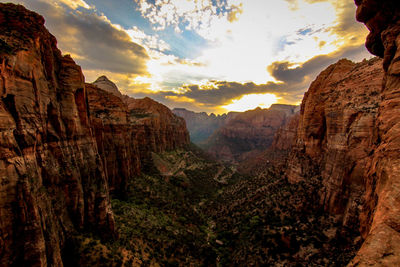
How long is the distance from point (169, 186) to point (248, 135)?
14998 cm

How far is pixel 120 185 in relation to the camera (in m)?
34.5

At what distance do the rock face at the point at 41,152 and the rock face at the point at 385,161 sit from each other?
692 inches

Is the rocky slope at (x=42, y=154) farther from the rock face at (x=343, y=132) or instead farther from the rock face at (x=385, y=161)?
the rock face at (x=343, y=132)

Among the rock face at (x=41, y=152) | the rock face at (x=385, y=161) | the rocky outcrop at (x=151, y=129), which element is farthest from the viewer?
the rocky outcrop at (x=151, y=129)

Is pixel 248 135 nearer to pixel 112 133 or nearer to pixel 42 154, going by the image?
pixel 112 133

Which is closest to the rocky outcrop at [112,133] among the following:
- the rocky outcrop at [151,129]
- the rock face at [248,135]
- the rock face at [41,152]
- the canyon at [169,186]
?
the canyon at [169,186]

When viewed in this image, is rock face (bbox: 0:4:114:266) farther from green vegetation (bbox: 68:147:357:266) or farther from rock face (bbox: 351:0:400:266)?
rock face (bbox: 351:0:400:266)

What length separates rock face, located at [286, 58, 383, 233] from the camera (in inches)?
838

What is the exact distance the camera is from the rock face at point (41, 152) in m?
10.4

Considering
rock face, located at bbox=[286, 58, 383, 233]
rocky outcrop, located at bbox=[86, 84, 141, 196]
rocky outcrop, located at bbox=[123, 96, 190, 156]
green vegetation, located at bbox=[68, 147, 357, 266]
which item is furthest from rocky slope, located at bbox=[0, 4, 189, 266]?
rocky outcrop, located at bbox=[123, 96, 190, 156]

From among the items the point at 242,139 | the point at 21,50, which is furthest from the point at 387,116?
the point at 242,139

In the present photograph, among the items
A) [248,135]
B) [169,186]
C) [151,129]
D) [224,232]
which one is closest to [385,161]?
[224,232]

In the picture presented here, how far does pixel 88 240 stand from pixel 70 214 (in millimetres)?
3381

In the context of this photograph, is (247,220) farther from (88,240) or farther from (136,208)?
(88,240)
